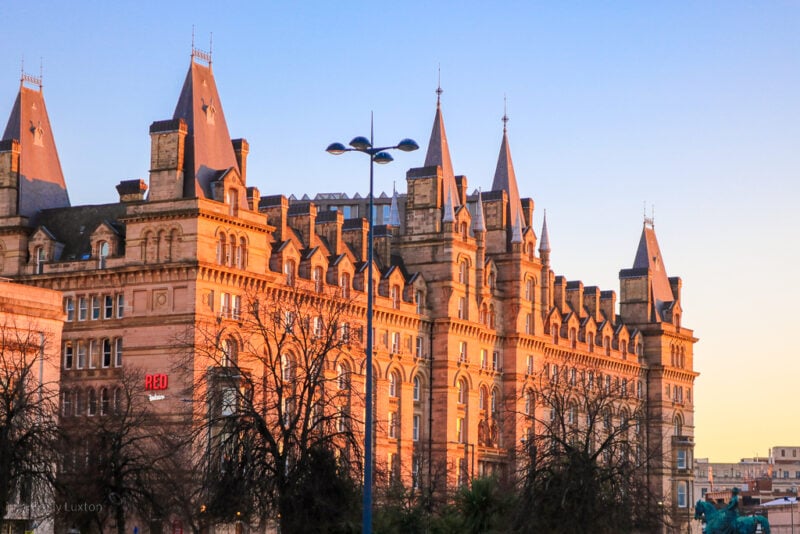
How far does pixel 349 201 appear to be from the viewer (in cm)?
19125

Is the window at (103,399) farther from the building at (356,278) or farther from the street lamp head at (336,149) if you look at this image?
the street lamp head at (336,149)

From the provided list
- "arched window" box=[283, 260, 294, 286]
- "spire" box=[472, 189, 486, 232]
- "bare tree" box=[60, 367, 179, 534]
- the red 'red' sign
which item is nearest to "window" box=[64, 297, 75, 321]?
the red 'red' sign

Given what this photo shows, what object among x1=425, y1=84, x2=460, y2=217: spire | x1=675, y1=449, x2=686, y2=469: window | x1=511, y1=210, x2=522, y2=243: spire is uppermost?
x1=425, y1=84, x2=460, y2=217: spire

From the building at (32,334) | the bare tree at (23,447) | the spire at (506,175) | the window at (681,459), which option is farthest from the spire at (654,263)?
the bare tree at (23,447)

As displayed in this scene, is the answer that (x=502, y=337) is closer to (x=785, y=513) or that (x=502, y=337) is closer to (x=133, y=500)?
(x=785, y=513)

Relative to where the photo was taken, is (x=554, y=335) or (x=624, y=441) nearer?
(x=624, y=441)

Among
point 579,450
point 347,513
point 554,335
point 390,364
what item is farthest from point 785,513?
point 347,513

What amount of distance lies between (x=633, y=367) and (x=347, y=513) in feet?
334

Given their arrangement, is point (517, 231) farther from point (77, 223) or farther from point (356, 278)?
point (77, 223)

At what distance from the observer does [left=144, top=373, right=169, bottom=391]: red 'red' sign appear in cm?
10188

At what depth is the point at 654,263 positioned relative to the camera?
171750mm

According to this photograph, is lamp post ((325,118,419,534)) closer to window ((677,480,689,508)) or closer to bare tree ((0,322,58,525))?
bare tree ((0,322,58,525))

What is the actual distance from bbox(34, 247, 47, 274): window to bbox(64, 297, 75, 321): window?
3.28 m

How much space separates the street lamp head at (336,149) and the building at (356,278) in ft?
85.7
